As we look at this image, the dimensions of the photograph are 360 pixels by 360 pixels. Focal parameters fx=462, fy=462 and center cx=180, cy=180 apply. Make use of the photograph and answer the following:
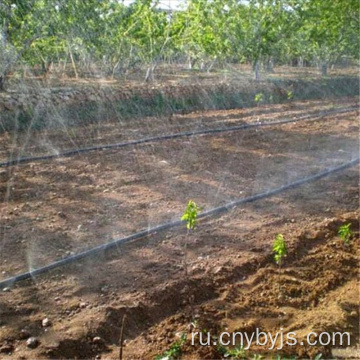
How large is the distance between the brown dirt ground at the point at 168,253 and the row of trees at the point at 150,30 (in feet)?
6.09

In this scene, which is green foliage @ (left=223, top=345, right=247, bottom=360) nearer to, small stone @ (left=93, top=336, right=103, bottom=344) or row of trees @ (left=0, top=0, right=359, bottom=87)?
small stone @ (left=93, top=336, right=103, bottom=344)

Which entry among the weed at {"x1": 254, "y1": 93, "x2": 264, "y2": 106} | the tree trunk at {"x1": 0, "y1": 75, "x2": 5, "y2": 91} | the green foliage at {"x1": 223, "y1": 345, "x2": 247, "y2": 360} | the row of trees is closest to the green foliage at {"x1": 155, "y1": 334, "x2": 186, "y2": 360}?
the green foliage at {"x1": 223, "y1": 345, "x2": 247, "y2": 360}

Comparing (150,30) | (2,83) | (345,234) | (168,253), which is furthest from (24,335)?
(150,30)

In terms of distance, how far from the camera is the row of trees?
619 cm

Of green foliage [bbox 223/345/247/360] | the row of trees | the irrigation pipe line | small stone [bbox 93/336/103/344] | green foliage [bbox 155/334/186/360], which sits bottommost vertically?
green foliage [bbox 223/345/247/360]

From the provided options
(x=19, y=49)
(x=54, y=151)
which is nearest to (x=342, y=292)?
(x=54, y=151)

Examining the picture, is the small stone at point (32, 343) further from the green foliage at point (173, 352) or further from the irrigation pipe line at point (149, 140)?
the irrigation pipe line at point (149, 140)

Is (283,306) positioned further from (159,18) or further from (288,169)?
(159,18)

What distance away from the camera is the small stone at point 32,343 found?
2.05 meters

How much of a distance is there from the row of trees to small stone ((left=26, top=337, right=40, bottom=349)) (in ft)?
15.2

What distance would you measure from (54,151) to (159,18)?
6.39 meters

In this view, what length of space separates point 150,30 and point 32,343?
8995 mm

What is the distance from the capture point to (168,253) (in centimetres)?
296

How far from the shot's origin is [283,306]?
7.96ft
